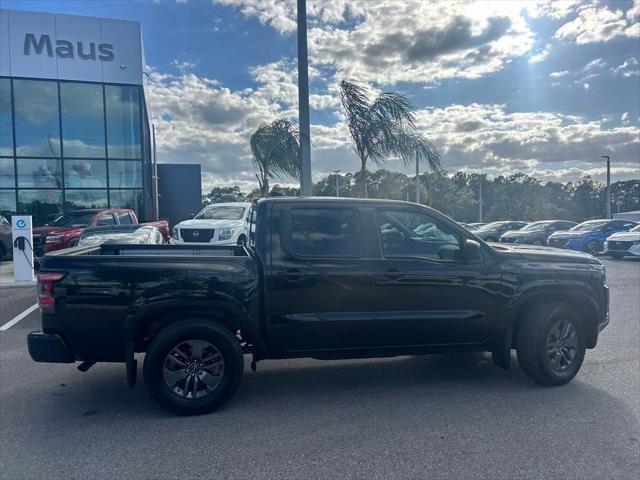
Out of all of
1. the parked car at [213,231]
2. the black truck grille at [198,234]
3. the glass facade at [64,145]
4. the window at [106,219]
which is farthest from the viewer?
the glass facade at [64,145]

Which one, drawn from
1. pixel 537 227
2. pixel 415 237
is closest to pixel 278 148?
pixel 415 237

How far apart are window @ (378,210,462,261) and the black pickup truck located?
11mm

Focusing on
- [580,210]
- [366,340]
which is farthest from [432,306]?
[580,210]

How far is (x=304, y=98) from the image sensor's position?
33.8 ft

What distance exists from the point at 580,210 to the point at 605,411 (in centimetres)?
8207

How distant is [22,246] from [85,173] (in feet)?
36.6

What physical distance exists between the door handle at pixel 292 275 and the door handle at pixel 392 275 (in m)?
0.78

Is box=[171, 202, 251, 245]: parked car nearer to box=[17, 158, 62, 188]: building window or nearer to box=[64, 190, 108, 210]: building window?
box=[64, 190, 108, 210]: building window

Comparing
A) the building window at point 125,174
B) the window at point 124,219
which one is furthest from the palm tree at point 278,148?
the building window at point 125,174

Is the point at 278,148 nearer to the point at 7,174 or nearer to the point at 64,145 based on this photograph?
the point at 64,145

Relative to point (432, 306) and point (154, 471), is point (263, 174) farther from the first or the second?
point (154, 471)

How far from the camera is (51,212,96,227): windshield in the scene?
14.8 m

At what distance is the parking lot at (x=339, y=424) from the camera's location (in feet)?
10.6

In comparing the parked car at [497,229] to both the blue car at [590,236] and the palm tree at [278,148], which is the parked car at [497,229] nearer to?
the blue car at [590,236]
